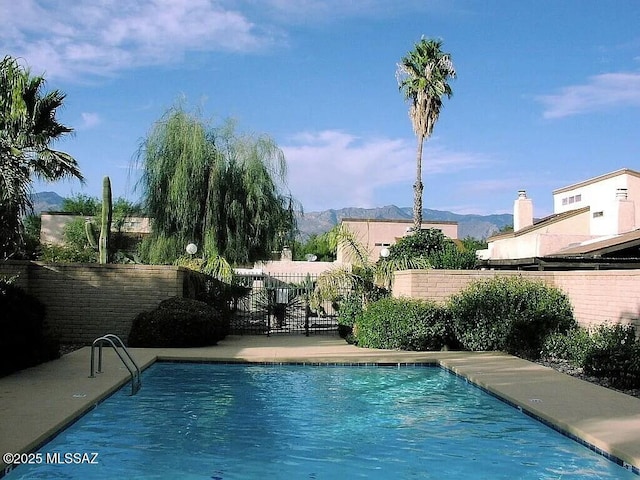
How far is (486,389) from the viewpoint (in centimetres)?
1080

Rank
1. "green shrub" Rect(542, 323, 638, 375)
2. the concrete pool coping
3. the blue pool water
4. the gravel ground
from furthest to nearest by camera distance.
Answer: "green shrub" Rect(542, 323, 638, 375) < the gravel ground < the concrete pool coping < the blue pool water

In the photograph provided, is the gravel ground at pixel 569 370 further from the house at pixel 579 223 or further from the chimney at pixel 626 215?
the chimney at pixel 626 215

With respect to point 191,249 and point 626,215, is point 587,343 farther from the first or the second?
point 626,215

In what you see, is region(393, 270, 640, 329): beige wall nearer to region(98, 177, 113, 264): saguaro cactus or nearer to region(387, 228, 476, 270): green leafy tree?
region(387, 228, 476, 270): green leafy tree

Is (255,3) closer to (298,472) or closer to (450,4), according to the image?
(450,4)

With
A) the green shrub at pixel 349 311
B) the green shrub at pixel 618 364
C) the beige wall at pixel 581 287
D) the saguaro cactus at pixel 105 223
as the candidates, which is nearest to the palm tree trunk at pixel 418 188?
the green shrub at pixel 349 311

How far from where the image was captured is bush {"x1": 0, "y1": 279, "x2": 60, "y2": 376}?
11047 mm

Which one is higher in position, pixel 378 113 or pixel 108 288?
pixel 378 113

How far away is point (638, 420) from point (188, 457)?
5194 millimetres

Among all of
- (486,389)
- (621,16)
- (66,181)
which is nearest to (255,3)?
(66,181)

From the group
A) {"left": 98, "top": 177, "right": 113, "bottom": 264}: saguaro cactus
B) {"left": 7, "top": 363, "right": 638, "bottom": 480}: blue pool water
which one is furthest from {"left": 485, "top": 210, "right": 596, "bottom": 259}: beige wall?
{"left": 7, "top": 363, "right": 638, "bottom": 480}: blue pool water

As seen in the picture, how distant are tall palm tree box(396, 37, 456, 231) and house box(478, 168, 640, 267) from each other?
509 centimetres

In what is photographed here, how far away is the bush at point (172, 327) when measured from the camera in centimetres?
1579

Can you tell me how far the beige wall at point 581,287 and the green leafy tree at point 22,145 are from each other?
8.72 meters
